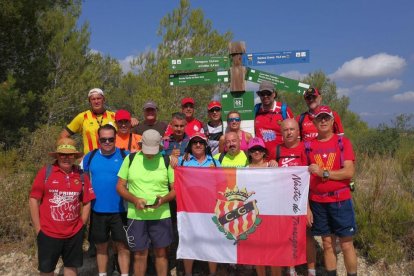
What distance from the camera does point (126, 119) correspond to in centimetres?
454

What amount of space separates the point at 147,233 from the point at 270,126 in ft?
7.52

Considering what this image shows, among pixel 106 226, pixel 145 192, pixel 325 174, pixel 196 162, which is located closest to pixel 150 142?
pixel 145 192

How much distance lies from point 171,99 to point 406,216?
11.1 metres

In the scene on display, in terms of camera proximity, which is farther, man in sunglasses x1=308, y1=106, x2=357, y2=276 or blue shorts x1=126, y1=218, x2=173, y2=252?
blue shorts x1=126, y1=218, x2=173, y2=252

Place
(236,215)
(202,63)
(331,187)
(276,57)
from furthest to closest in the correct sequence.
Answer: (202,63), (276,57), (236,215), (331,187)

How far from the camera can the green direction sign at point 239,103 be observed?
538cm

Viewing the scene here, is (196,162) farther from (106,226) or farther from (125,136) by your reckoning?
(106,226)

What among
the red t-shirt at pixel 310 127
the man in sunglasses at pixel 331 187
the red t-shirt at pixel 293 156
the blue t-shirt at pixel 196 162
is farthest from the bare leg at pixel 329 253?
the blue t-shirt at pixel 196 162

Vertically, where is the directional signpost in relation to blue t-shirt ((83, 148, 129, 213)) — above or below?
above

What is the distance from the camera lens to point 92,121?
4.79 meters

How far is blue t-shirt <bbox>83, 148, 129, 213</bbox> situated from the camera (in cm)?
399

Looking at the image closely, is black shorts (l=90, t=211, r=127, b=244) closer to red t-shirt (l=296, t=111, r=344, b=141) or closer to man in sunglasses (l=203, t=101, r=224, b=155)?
man in sunglasses (l=203, t=101, r=224, b=155)

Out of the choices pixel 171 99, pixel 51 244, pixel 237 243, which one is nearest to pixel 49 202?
pixel 51 244

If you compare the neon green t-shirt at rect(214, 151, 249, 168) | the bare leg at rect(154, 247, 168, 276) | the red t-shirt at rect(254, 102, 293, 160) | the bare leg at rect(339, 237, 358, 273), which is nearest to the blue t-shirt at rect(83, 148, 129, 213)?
the bare leg at rect(154, 247, 168, 276)
